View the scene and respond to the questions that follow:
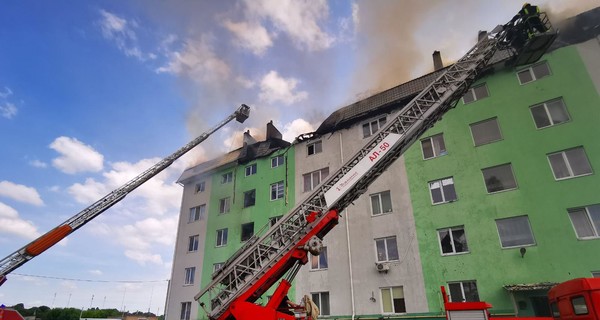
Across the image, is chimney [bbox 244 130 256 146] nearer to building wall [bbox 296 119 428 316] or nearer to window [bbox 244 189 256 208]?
window [bbox 244 189 256 208]

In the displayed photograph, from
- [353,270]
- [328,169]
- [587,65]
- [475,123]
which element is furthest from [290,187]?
[587,65]

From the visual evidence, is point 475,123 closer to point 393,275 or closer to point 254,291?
point 393,275

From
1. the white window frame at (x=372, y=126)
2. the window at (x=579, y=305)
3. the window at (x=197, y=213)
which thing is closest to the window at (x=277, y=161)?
the white window frame at (x=372, y=126)

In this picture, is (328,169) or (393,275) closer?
(393,275)

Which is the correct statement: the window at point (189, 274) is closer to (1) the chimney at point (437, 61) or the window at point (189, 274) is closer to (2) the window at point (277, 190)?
(2) the window at point (277, 190)

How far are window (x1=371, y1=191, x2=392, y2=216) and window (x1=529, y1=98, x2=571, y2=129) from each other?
30.8 feet

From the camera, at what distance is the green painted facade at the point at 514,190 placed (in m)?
15.8

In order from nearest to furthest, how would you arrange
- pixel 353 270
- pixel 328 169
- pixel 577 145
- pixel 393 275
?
pixel 577 145, pixel 393 275, pixel 353 270, pixel 328 169

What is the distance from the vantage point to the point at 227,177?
32.3 metres

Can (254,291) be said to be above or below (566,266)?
below

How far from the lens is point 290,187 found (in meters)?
26.8

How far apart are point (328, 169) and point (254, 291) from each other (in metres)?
16.7

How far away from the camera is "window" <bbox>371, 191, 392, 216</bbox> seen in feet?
71.3

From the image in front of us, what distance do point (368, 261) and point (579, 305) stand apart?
13.7 metres
